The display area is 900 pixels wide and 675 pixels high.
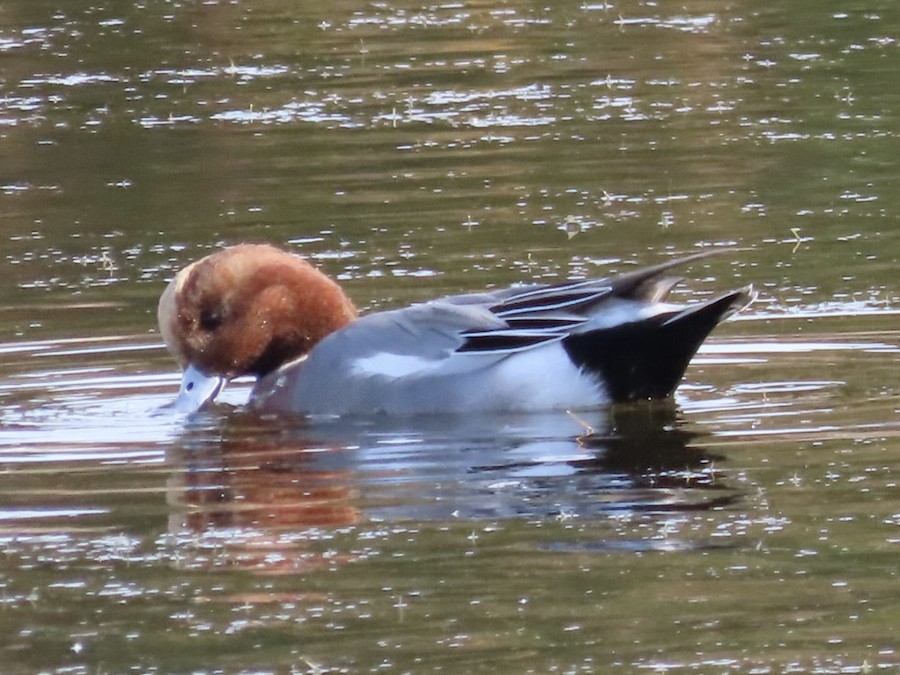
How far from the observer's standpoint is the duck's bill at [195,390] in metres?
7.61

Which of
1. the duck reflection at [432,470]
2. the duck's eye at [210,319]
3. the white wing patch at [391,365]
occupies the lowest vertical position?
the duck reflection at [432,470]

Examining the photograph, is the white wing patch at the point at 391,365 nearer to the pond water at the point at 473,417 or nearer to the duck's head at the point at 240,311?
the pond water at the point at 473,417

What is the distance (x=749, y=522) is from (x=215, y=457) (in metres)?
2.05

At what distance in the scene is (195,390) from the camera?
766 centimetres

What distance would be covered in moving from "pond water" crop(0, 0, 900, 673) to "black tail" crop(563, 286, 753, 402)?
0.34 feet

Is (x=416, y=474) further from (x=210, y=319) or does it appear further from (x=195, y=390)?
(x=210, y=319)

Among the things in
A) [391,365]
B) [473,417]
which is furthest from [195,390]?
[473,417]

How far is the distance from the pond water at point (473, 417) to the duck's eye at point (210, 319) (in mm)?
301

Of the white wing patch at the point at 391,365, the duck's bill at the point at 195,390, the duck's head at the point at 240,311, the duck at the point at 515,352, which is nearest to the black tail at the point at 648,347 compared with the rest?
the duck at the point at 515,352

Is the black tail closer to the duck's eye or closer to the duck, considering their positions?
the duck

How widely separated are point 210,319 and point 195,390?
27 centimetres

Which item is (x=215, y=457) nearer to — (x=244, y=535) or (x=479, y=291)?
(x=244, y=535)

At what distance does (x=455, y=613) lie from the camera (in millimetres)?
4887

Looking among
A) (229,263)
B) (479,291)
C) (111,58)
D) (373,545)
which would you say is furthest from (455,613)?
(111,58)
